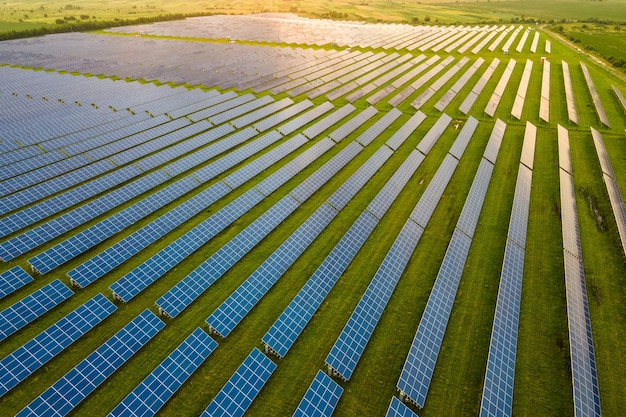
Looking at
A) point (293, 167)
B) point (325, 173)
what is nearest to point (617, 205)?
point (325, 173)

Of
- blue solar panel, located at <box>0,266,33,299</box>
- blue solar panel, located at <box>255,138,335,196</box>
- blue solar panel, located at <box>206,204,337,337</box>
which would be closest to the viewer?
blue solar panel, located at <box>206,204,337,337</box>

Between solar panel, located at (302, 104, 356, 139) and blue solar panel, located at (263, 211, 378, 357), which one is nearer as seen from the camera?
blue solar panel, located at (263, 211, 378, 357)

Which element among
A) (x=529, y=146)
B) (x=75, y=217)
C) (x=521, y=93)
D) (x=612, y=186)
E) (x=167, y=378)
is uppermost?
(x=521, y=93)

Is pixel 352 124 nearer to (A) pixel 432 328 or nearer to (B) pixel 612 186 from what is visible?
(B) pixel 612 186

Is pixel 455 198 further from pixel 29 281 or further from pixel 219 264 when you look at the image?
pixel 29 281

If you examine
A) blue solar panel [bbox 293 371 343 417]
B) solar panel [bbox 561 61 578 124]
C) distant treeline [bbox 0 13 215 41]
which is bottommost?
distant treeline [bbox 0 13 215 41]

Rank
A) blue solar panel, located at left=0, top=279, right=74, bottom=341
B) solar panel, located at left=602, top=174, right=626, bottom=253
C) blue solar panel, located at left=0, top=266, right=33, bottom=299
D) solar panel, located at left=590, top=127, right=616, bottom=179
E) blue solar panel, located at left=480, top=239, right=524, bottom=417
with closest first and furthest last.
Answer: blue solar panel, located at left=480, top=239, right=524, bottom=417
blue solar panel, located at left=0, top=279, right=74, bottom=341
blue solar panel, located at left=0, top=266, right=33, bottom=299
solar panel, located at left=602, top=174, right=626, bottom=253
solar panel, located at left=590, top=127, right=616, bottom=179

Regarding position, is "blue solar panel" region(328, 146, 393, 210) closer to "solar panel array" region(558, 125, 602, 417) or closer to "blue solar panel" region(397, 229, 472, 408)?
"blue solar panel" region(397, 229, 472, 408)

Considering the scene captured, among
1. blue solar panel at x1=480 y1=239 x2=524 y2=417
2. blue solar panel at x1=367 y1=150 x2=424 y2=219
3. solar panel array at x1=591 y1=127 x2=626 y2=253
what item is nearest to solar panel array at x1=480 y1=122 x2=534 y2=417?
blue solar panel at x1=480 y1=239 x2=524 y2=417
